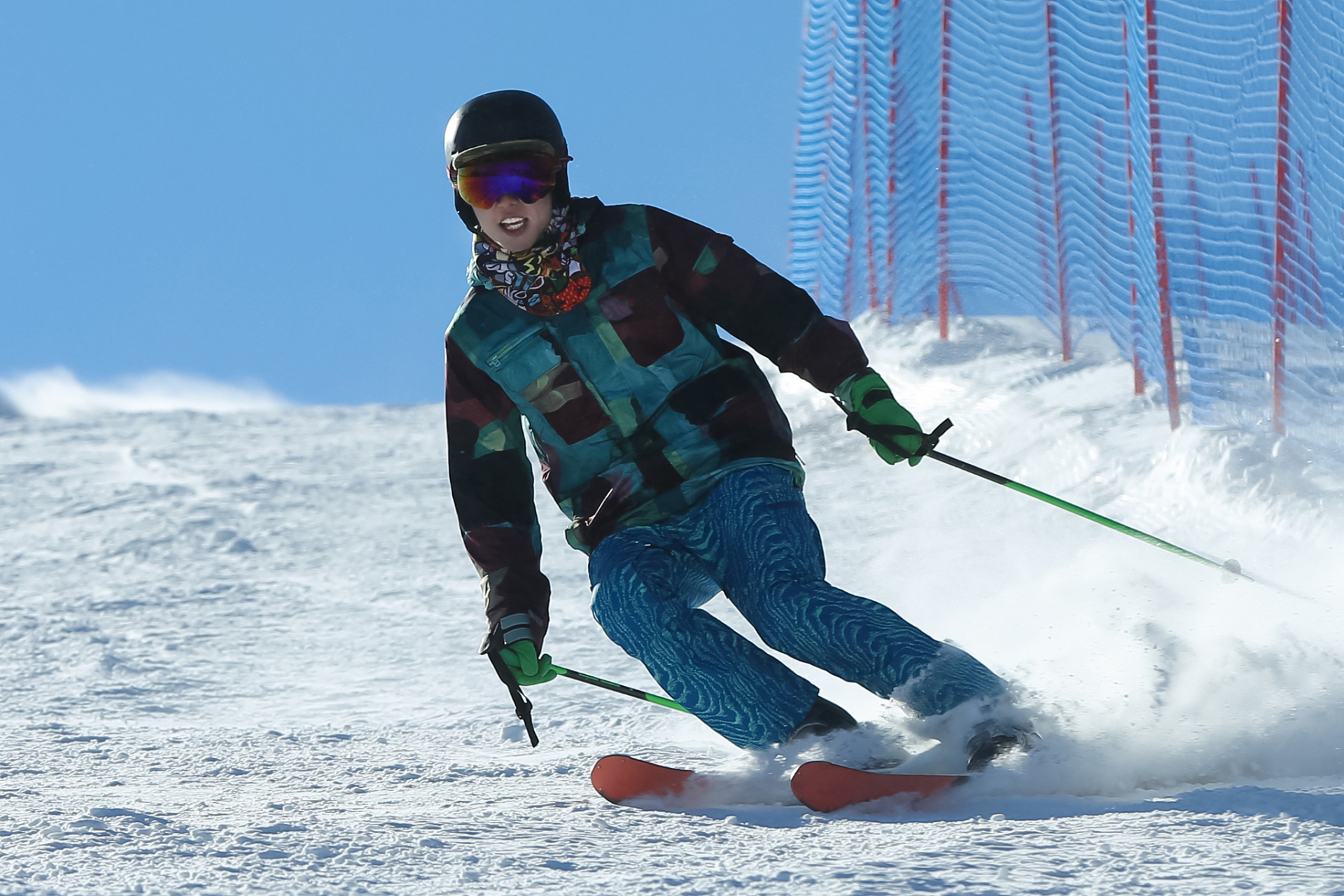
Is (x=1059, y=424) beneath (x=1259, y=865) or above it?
above

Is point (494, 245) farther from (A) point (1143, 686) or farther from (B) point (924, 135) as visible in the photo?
(B) point (924, 135)

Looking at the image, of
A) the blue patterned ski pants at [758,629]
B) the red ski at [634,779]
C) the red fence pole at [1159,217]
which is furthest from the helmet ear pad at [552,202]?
the red fence pole at [1159,217]

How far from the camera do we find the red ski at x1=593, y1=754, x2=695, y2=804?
2525 millimetres

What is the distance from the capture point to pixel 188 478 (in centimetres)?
924

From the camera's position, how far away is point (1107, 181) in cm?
677

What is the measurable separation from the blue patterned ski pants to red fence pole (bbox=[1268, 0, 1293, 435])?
334 cm

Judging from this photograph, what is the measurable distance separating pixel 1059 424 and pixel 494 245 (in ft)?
15.9

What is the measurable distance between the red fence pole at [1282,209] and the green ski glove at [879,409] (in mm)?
3171

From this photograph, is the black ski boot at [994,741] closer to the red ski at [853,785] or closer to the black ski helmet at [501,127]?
the red ski at [853,785]

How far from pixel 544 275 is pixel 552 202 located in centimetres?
16

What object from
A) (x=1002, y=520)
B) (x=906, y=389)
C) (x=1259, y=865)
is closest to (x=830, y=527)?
(x=1002, y=520)

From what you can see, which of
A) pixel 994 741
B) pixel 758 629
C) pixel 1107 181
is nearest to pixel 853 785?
pixel 994 741

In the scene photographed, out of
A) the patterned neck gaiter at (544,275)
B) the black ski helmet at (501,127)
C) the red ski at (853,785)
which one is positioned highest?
the black ski helmet at (501,127)

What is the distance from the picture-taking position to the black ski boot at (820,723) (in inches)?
99.7
